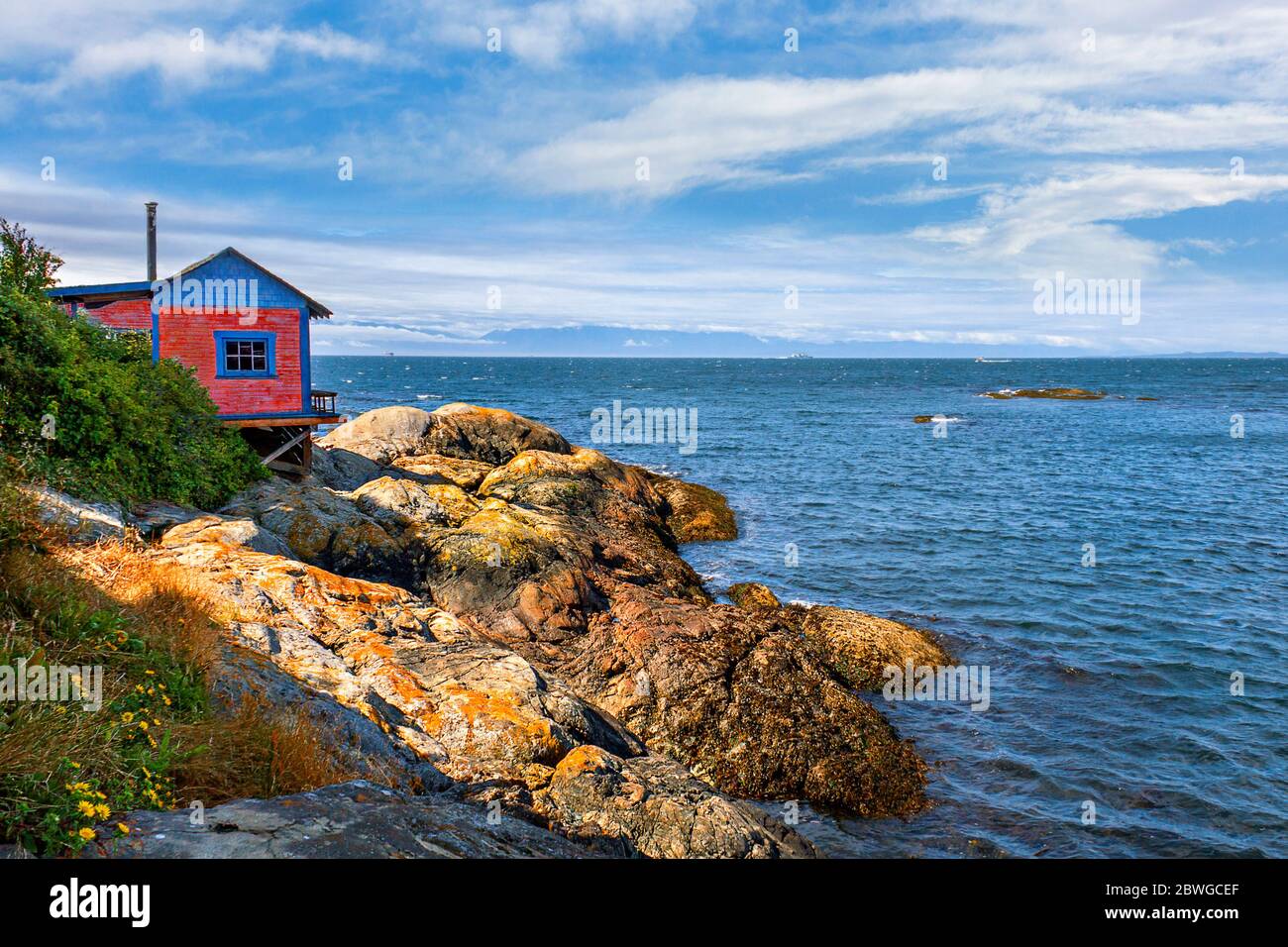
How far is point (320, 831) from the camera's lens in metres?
5.43

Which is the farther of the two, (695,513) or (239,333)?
(695,513)

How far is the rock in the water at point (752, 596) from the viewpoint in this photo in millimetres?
21344

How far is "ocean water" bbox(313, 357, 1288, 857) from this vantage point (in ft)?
44.8

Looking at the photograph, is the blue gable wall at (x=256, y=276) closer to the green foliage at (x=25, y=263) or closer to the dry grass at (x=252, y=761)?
the green foliage at (x=25, y=263)

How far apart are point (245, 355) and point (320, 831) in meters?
22.6

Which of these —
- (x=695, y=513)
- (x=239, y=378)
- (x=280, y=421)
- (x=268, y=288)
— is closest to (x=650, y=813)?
(x=280, y=421)

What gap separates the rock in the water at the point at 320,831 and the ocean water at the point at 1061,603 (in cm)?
750

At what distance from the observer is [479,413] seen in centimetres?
3375

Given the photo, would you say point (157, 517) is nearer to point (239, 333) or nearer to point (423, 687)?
point (423, 687)

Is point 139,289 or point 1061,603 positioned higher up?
point 139,289

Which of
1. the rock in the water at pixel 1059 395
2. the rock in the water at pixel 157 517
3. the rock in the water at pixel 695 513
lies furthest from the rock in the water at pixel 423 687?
the rock in the water at pixel 1059 395

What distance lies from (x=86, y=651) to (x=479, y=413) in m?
27.1
